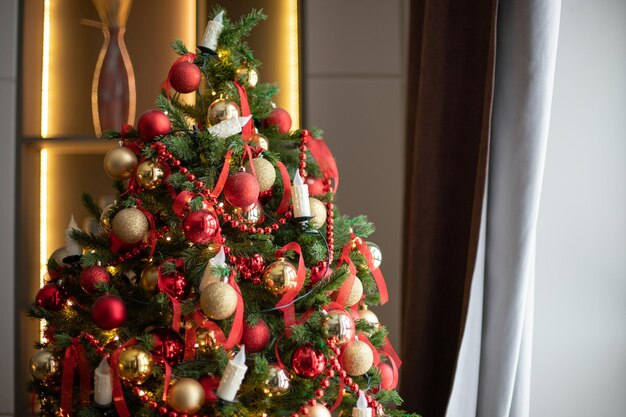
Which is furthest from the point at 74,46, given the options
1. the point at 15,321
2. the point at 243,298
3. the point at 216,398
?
the point at 216,398

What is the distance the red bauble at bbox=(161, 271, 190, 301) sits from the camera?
102cm

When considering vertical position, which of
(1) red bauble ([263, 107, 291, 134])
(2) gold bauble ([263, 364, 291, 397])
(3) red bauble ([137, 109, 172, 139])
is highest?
(1) red bauble ([263, 107, 291, 134])

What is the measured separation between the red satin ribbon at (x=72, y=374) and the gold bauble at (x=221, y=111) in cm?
51

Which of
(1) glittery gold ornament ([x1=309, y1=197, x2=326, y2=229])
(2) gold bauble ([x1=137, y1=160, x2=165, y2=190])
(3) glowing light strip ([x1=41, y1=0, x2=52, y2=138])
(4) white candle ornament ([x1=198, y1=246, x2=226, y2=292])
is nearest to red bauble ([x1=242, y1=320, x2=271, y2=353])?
(4) white candle ornament ([x1=198, y1=246, x2=226, y2=292])

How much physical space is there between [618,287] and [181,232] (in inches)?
A: 37.0

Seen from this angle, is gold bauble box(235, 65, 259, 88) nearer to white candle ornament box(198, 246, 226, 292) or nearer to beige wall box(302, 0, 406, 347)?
white candle ornament box(198, 246, 226, 292)

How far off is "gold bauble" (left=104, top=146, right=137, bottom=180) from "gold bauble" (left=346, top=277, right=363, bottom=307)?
0.49m

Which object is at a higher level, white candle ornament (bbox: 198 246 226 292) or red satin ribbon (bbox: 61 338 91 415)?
white candle ornament (bbox: 198 246 226 292)

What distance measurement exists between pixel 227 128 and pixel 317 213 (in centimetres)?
24

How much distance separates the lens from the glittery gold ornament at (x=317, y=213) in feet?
3.60

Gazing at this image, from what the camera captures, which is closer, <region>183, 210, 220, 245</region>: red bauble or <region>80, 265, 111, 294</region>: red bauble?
<region>183, 210, 220, 245</region>: red bauble

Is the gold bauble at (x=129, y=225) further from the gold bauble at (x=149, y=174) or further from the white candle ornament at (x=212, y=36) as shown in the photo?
the white candle ornament at (x=212, y=36)

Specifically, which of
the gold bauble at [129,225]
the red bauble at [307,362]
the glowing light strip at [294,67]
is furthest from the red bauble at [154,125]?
the glowing light strip at [294,67]

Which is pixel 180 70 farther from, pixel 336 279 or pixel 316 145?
pixel 336 279
